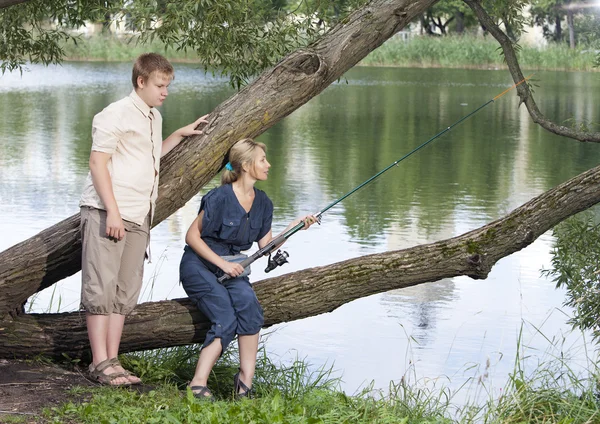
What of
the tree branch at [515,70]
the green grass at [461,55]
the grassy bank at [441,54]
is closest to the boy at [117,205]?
the tree branch at [515,70]

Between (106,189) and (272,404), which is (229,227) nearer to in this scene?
(106,189)

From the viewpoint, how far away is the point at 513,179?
1560 centimetres

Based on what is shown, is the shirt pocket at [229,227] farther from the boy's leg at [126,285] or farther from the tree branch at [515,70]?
the tree branch at [515,70]

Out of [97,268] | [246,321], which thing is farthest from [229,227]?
[97,268]

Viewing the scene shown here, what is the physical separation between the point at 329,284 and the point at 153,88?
1364mm

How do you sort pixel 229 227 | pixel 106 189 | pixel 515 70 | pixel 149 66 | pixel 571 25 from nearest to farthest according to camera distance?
pixel 106 189 → pixel 149 66 → pixel 229 227 → pixel 515 70 → pixel 571 25

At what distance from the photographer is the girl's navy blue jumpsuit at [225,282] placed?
5191 mm

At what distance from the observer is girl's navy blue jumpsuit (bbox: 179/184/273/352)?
5191 millimetres

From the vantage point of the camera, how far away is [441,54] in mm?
38625

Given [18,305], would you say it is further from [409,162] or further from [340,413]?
[409,162]

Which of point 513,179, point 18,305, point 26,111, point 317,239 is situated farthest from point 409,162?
point 18,305

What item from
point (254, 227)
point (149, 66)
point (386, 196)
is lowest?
point (386, 196)

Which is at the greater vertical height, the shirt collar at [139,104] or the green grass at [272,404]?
the shirt collar at [139,104]

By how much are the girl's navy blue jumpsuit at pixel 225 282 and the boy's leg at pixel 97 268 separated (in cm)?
41
